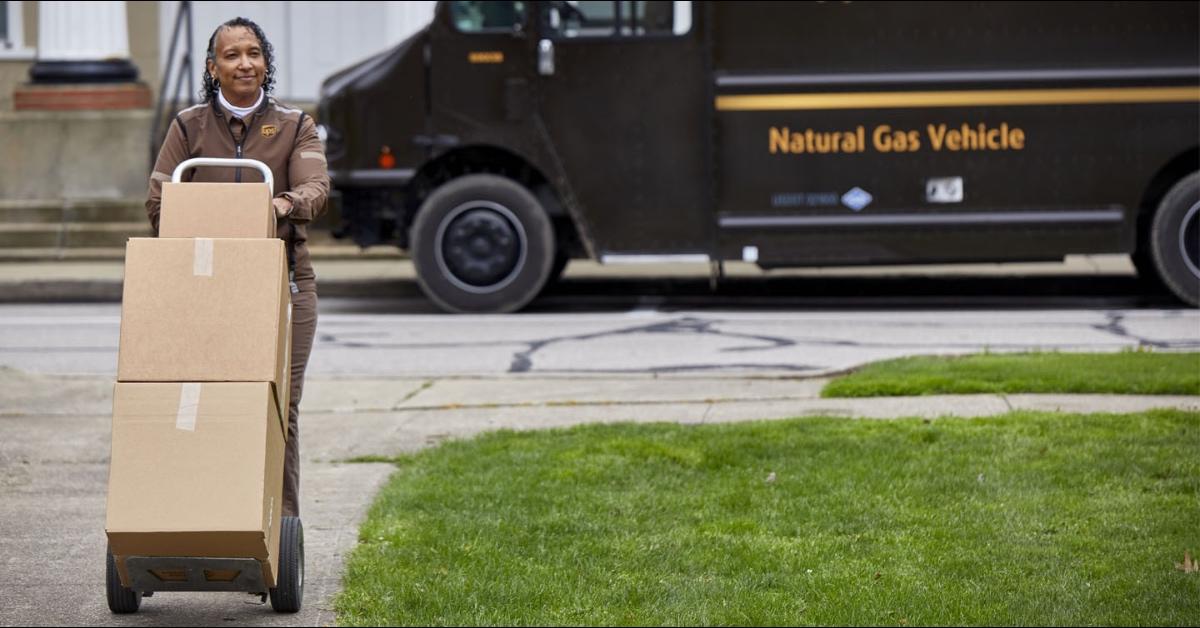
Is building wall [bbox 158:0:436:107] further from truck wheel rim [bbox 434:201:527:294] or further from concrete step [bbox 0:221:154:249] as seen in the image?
truck wheel rim [bbox 434:201:527:294]

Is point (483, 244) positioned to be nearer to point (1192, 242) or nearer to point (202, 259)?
point (1192, 242)

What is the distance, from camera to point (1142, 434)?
702 centimetres

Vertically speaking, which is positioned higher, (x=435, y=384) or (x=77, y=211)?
(x=77, y=211)

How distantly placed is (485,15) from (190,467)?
882 centimetres

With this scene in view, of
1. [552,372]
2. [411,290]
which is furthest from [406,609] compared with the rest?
[411,290]

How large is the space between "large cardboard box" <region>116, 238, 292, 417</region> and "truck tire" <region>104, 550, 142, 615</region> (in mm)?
588

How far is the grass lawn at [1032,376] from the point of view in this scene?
27.7 feet

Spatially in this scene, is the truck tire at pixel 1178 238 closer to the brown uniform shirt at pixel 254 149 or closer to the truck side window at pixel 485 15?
the truck side window at pixel 485 15

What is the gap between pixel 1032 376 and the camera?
8.72 metres

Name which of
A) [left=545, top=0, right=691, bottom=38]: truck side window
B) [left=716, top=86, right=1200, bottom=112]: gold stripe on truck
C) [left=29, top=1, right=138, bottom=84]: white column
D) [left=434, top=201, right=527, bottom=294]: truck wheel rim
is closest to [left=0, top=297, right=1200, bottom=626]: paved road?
Answer: [left=434, top=201, right=527, bottom=294]: truck wheel rim

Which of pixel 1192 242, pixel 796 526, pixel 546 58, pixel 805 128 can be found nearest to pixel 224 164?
pixel 796 526

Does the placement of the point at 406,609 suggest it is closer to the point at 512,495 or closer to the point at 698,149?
the point at 512,495

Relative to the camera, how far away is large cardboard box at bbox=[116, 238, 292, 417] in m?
4.46

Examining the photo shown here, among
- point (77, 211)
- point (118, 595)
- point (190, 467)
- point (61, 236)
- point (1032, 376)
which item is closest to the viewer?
point (190, 467)
